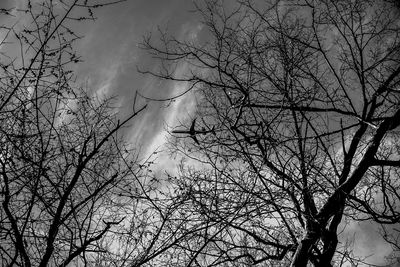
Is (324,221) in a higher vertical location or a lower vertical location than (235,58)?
lower

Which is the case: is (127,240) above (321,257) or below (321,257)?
below

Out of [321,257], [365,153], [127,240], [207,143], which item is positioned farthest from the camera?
[321,257]

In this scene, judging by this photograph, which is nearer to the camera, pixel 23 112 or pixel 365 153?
pixel 23 112

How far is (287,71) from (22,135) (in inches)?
146

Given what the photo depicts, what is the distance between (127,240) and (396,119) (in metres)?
3.99

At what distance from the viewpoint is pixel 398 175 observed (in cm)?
579

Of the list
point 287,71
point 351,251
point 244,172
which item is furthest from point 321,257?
point 287,71

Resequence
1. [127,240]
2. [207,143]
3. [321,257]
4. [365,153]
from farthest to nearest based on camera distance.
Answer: [321,257] < [365,153] < [207,143] < [127,240]

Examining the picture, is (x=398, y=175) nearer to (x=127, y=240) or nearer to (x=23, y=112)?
(x=127, y=240)

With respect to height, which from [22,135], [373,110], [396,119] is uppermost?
[373,110]

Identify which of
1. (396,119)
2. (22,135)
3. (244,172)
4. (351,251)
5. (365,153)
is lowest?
(22,135)

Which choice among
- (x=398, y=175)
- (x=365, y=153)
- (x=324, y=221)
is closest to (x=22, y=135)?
(x=324, y=221)

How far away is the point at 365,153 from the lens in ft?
16.4

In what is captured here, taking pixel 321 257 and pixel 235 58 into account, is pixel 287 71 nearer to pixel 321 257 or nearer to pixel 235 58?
pixel 235 58
